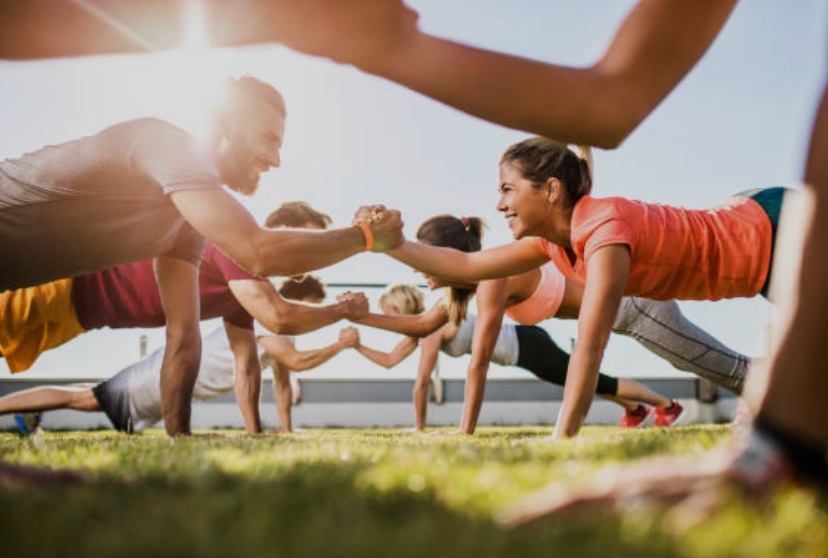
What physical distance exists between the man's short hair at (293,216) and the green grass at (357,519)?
407 cm

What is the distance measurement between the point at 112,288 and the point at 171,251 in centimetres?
134

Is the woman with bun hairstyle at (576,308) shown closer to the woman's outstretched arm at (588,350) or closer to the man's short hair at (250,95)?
the man's short hair at (250,95)

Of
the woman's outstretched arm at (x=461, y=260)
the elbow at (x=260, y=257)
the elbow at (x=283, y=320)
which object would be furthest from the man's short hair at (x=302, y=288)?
the elbow at (x=260, y=257)

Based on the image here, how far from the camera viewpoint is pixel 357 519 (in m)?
0.99

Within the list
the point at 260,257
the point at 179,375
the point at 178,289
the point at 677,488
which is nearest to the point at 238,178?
the point at 178,289

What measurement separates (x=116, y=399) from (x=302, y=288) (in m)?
1.74

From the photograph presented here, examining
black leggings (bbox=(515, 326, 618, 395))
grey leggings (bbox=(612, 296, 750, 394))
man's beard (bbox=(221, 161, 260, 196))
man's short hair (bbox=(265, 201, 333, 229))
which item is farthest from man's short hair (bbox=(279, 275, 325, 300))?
grey leggings (bbox=(612, 296, 750, 394))

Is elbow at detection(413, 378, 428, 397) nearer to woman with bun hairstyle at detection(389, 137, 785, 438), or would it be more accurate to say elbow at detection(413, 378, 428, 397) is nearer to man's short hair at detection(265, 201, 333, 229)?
man's short hair at detection(265, 201, 333, 229)

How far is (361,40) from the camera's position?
1.24 metres

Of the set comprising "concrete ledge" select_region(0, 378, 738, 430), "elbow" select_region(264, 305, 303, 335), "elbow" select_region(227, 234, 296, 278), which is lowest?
"concrete ledge" select_region(0, 378, 738, 430)

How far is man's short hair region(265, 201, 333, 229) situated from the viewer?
555cm

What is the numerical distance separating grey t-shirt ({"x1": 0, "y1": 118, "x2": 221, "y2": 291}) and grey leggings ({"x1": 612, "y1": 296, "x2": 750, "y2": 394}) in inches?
127

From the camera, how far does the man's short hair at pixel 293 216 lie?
555 cm

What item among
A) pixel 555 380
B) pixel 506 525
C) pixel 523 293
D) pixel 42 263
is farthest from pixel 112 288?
pixel 506 525
